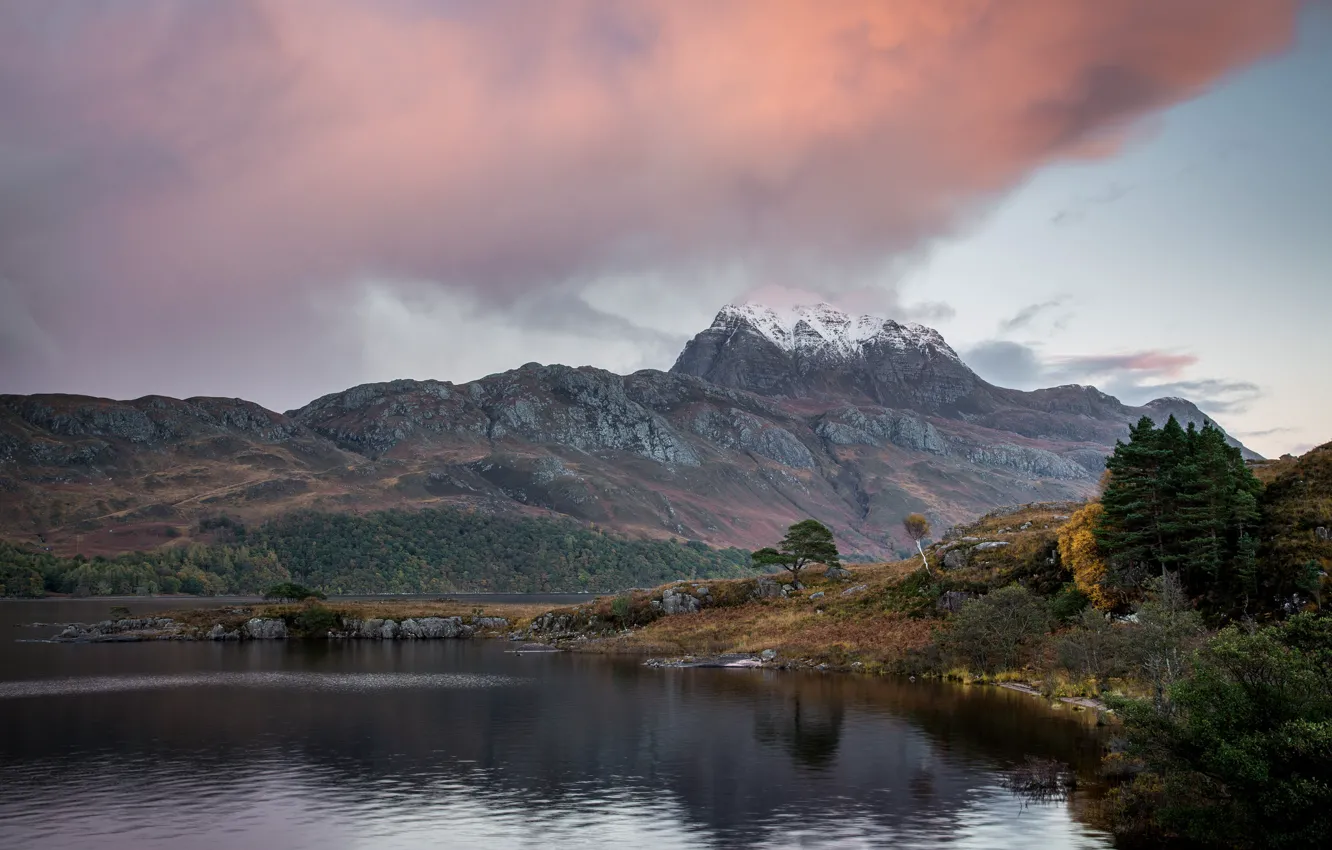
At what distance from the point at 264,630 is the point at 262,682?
64.0 m

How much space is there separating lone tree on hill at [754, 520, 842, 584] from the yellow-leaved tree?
148 feet

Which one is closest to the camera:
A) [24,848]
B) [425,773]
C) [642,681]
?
[24,848]

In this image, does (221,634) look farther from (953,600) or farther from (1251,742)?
(1251,742)

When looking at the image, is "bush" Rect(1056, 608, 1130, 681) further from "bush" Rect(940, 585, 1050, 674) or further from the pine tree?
the pine tree

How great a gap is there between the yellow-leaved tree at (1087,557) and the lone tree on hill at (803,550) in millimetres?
45113

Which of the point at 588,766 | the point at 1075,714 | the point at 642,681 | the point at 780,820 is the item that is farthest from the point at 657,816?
A: the point at 642,681

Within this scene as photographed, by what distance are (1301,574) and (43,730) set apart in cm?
9163

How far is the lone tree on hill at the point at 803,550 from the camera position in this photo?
447 ft

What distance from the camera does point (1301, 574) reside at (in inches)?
2532

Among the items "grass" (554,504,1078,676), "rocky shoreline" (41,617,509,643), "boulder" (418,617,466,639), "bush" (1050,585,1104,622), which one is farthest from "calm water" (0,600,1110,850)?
"boulder" (418,617,466,639)

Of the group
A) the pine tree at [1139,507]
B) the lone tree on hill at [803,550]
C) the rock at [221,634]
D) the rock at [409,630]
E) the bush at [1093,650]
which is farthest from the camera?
the rock at [409,630]

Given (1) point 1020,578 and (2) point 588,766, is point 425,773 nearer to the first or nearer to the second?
(2) point 588,766

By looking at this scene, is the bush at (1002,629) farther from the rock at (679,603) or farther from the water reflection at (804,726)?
the rock at (679,603)

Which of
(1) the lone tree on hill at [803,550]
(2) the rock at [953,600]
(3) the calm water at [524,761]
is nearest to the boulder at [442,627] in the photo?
(1) the lone tree on hill at [803,550]
